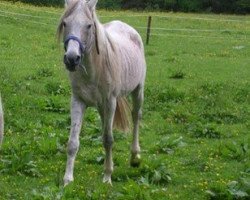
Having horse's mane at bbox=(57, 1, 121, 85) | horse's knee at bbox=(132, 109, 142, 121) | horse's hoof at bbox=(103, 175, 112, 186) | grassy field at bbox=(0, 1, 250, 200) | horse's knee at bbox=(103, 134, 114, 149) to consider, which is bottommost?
grassy field at bbox=(0, 1, 250, 200)

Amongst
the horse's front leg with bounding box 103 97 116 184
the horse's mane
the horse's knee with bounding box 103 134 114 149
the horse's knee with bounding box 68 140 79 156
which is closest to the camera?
the horse's mane

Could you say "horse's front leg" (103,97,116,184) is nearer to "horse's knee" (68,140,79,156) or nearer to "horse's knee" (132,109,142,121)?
"horse's knee" (68,140,79,156)

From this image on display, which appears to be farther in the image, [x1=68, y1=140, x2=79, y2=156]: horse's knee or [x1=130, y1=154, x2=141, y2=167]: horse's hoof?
[x1=130, y1=154, x2=141, y2=167]: horse's hoof

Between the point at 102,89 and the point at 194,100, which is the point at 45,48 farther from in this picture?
the point at 102,89

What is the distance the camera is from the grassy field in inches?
290

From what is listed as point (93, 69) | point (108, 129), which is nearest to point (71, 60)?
point (93, 69)

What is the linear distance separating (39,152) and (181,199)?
2.69 m

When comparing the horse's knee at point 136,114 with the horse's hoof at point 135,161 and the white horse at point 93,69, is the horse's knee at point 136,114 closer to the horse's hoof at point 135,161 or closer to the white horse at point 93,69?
the white horse at point 93,69

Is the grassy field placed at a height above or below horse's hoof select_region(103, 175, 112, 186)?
below

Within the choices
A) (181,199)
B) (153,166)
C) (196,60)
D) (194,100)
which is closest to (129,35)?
(153,166)

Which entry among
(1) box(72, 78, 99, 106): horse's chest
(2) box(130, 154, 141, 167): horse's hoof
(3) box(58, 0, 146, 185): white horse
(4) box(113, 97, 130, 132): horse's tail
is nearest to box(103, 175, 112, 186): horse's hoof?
(3) box(58, 0, 146, 185): white horse

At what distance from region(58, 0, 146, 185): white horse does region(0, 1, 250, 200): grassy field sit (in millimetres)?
452

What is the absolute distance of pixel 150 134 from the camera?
1088cm

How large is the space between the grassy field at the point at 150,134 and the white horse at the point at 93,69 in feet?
1.48
